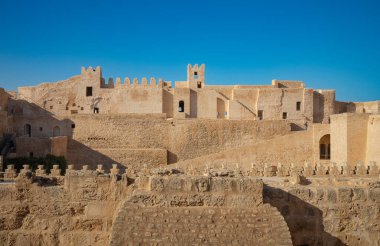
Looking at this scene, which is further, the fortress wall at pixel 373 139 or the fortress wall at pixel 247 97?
the fortress wall at pixel 247 97

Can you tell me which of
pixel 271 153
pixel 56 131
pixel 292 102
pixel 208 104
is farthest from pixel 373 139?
pixel 56 131

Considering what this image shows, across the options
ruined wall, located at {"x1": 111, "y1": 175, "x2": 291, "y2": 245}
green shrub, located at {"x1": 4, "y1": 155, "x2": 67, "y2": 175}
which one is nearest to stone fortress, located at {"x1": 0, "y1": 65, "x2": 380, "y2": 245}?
ruined wall, located at {"x1": 111, "y1": 175, "x2": 291, "y2": 245}

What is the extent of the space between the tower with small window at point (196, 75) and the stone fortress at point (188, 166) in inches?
3.2

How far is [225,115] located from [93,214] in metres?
25.3

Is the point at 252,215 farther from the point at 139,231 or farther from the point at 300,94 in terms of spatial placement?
the point at 300,94

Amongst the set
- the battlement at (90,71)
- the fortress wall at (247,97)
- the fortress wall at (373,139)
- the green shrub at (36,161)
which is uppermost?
the battlement at (90,71)

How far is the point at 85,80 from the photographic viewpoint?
32.7m

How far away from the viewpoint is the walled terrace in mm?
6145

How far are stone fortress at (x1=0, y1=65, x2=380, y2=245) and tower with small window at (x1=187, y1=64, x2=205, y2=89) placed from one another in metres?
0.08

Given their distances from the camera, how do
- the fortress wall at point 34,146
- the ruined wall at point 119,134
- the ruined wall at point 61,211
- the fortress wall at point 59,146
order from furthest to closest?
the ruined wall at point 119,134, the fortress wall at point 59,146, the fortress wall at point 34,146, the ruined wall at point 61,211

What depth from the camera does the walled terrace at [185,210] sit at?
242 inches

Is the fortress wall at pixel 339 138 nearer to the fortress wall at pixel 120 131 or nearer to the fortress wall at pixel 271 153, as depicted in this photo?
the fortress wall at pixel 271 153

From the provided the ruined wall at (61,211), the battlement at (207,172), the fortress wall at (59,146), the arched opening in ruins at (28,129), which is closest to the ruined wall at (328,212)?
the battlement at (207,172)

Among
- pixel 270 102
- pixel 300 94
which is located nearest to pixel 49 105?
pixel 270 102
